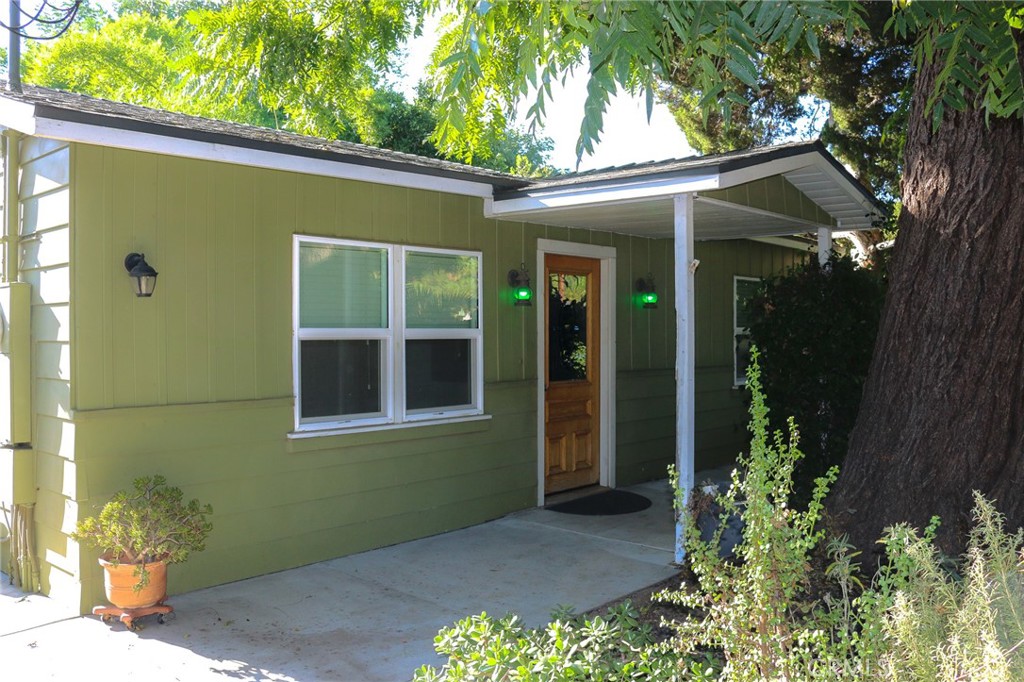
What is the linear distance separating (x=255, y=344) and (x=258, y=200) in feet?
2.95

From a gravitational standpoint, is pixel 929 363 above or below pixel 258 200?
below

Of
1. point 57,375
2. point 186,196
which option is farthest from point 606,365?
point 57,375

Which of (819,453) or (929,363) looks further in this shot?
(819,453)

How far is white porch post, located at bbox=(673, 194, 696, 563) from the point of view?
18.5ft

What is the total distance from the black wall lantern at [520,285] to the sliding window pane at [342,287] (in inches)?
50.2

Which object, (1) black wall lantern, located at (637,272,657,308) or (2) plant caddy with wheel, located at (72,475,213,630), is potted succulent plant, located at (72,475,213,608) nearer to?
(2) plant caddy with wheel, located at (72,475,213,630)

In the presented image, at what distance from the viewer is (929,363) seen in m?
4.88

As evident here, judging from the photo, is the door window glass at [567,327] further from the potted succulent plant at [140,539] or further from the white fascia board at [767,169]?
the potted succulent plant at [140,539]

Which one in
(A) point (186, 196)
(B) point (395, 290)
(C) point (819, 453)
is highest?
(A) point (186, 196)

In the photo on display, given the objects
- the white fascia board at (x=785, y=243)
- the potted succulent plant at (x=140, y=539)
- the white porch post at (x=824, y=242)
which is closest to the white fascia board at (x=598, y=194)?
the white porch post at (x=824, y=242)

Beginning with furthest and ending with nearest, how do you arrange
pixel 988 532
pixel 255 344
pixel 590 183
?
pixel 590 183
pixel 255 344
pixel 988 532

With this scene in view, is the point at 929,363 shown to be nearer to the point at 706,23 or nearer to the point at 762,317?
the point at 762,317

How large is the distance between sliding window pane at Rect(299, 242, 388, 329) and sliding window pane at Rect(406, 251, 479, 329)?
26 centimetres

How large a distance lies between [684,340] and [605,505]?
2.31 metres
